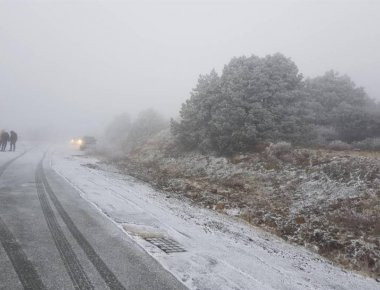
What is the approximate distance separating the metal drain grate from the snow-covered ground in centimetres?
17

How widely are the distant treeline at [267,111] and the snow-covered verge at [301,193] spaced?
1814 mm

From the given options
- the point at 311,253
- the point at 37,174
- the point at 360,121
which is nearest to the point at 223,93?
the point at 360,121

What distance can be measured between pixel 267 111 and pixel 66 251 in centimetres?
1776

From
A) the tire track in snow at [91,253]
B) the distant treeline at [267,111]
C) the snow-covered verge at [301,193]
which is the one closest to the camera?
the tire track in snow at [91,253]

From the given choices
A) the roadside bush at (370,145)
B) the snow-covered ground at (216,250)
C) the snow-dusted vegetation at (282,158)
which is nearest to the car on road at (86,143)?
the snow-dusted vegetation at (282,158)

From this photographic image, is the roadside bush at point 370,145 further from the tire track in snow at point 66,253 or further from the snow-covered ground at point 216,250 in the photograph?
the tire track in snow at point 66,253

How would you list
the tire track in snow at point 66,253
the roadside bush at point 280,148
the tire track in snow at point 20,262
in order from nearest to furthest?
the tire track in snow at point 20,262, the tire track in snow at point 66,253, the roadside bush at point 280,148

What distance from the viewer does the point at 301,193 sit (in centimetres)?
1550

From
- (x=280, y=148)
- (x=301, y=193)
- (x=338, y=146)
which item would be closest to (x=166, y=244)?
(x=301, y=193)

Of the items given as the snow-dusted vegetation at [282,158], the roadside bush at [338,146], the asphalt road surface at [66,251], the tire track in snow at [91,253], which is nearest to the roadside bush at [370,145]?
the snow-dusted vegetation at [282,158]

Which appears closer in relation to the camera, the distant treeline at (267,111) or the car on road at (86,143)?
the distant treeline at (267,111)

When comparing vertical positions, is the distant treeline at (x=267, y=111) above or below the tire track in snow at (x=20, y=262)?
above

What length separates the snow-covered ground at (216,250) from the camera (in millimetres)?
7469

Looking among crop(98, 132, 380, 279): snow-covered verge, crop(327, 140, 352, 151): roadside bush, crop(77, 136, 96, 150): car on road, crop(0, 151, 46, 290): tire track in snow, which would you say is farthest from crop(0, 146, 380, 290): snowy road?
crop(77, 136, 96, 150): car on road
